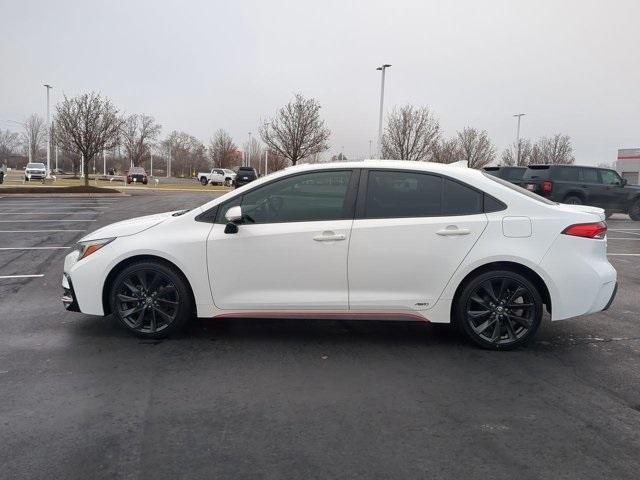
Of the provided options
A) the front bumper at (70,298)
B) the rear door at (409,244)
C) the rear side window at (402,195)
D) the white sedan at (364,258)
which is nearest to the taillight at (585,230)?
the white sedan at (364,258)

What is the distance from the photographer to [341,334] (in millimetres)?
5102

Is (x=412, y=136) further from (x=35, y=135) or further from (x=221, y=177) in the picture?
(x=35, y=135)

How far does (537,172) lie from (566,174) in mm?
923

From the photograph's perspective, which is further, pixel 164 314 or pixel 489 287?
pixel 164 314

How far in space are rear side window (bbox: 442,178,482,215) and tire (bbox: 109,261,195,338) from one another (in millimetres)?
2407

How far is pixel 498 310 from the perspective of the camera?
182 inches

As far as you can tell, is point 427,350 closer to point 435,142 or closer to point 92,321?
point 92,321

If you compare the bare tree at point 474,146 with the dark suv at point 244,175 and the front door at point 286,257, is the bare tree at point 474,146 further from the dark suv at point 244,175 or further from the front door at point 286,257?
the front door at point 286,257

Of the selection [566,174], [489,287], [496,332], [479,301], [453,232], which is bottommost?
[496,332]

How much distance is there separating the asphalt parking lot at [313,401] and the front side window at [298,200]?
1.14 meters

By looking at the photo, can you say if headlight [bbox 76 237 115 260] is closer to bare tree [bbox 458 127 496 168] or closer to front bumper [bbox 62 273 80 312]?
front bumper [bbox 62 273 80 312]

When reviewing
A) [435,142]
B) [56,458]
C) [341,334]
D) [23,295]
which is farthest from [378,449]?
[435,142]

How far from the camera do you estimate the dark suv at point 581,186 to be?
18.1 m

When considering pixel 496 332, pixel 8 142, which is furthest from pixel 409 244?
pixel 8 142
